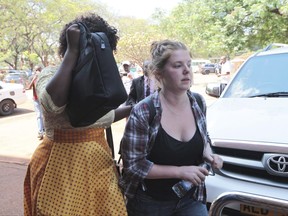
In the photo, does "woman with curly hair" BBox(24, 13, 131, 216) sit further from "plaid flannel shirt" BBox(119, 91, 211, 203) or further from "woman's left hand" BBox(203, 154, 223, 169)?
"woman's left hand" BBox(203, 154, 223, 169)

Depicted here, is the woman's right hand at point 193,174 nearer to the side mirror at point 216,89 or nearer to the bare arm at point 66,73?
the bare arm at point 66,73

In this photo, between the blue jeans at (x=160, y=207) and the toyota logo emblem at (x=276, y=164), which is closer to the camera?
the blue jeans at (x=160, y=207)

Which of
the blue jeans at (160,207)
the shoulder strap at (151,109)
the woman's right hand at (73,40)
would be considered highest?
the woman's right hand at (73,40)

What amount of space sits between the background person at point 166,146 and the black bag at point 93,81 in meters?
0.31

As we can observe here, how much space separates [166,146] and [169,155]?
0.05 meters

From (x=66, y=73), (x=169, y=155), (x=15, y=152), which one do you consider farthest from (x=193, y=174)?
(x=15, y=152)

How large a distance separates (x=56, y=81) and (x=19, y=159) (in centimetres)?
525

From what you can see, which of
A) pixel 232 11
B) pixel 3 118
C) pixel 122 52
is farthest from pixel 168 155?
pixel 122 52

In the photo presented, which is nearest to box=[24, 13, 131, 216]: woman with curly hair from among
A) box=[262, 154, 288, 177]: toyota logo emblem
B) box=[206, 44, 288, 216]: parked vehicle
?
box=[206, 44, 288, 216]: parked vehicle

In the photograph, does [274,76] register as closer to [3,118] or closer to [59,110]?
[59,110]

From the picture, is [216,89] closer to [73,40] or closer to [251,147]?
[251,147]

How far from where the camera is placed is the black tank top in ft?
5.67

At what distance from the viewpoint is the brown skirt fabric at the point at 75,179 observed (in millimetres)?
1616

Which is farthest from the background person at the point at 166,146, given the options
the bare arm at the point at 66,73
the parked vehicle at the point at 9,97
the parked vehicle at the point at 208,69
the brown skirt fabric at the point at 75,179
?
the parked vehicle at the point at 208,69
